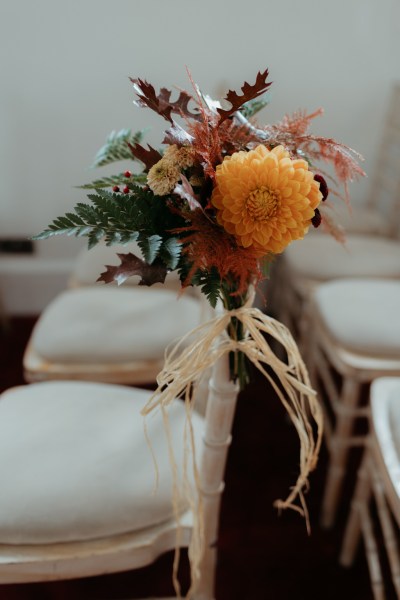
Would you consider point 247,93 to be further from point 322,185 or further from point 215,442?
point 215,442

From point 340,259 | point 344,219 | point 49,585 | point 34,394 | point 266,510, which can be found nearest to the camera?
point 34,394

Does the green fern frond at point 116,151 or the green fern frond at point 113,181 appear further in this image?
the green fern frond at point 116,151

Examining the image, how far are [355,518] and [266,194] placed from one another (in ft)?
3.25

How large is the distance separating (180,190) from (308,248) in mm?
1324

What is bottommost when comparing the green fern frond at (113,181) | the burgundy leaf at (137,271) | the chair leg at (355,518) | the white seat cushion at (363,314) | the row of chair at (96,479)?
the chair leg at (355,518)

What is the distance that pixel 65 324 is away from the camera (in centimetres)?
129

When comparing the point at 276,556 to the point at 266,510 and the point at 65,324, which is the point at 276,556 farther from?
the point at 65,324

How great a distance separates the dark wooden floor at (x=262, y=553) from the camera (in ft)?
3.97

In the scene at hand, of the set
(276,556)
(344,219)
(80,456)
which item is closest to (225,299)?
(80,456)

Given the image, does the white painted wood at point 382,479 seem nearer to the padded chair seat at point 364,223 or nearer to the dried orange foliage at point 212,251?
the dried orange foliage at point 212,251

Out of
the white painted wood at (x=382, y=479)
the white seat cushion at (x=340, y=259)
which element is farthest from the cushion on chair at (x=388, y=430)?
the white seat cushion at (x=340, y=259)

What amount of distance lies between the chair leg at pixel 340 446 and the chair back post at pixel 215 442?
512 millimetres

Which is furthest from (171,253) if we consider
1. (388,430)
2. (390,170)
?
(390,170)

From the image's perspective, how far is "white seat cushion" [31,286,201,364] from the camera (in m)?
1.21
